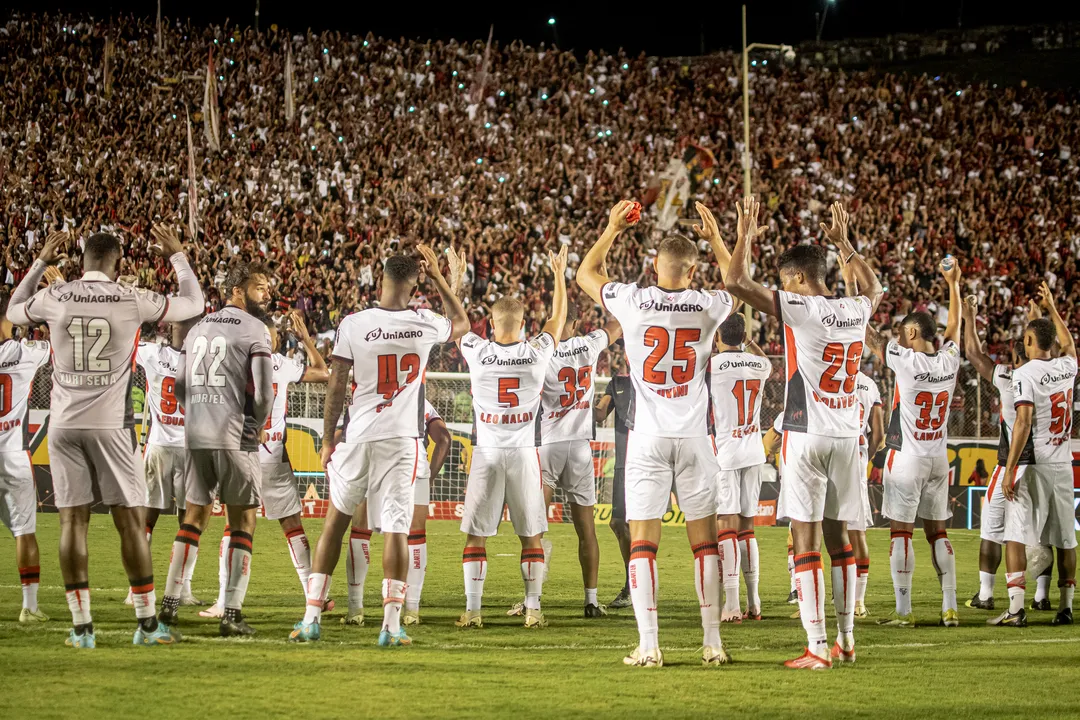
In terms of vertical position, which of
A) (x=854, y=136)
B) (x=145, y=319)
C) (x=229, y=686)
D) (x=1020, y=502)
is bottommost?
(x=229, y=686)

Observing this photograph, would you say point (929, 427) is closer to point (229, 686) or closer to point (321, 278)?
point (229, 686)

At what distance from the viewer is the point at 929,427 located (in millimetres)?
10164

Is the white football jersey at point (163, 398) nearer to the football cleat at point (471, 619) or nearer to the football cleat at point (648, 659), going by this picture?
the football cleat at point (471, 619)

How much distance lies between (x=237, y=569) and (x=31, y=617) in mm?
1805

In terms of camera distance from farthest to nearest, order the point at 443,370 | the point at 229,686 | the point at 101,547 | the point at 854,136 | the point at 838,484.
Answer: the point at 854,136 < the point at 443,370 < the point at 101,547 < the point at 838,484 < the point at 229,686

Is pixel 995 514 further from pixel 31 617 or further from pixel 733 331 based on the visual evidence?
pixel 31 617

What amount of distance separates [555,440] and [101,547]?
23.1 ft

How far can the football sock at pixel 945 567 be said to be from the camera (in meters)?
9.69

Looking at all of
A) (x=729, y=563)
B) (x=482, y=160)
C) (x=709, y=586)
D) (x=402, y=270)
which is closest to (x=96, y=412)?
(x=402, y=270)

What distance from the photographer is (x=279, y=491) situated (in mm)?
9531

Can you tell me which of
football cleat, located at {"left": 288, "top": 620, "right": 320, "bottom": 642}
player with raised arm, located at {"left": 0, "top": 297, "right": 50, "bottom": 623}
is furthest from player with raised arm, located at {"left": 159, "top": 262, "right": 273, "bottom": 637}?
player with raised arm, located at {"left": 0, "top": 297, "right": 50, "bottom": 623}

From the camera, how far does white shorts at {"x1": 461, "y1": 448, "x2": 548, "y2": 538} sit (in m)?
9.35

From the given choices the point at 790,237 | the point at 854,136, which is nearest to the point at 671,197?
the point at 790,237

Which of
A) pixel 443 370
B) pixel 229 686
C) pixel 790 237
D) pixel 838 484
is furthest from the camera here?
pixel 790 237
